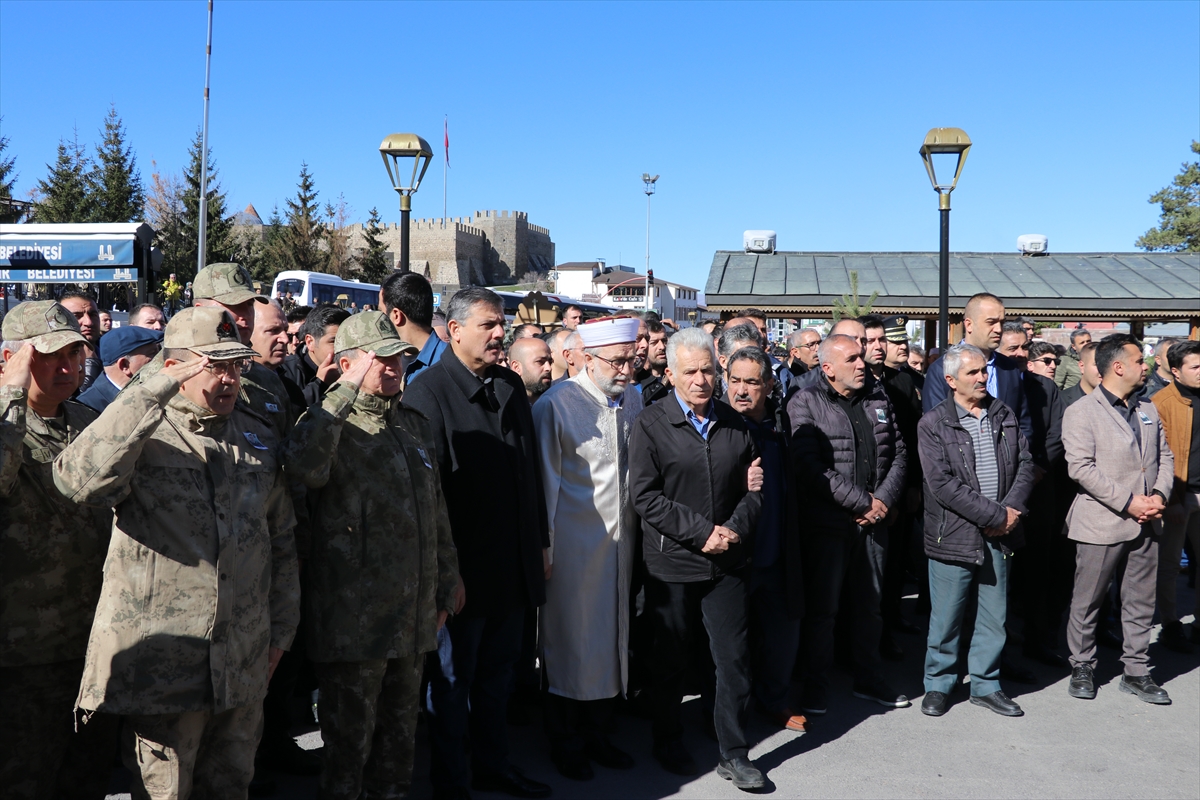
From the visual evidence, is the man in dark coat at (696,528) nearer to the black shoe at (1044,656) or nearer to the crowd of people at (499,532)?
the crowd of people at (499,532)

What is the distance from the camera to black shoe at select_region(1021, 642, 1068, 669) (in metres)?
6.11

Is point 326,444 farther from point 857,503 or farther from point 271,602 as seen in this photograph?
point 857,503

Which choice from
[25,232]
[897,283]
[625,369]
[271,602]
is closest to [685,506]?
[625,369]

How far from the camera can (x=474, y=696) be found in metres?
4.04

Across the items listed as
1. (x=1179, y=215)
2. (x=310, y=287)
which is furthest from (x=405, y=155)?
(x=1179, y=215)

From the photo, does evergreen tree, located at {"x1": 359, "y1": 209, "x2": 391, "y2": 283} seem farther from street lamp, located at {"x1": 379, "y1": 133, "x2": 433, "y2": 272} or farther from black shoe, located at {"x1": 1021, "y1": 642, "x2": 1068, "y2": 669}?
black shoe, located at {"x1": 1021, "y1": 642, "x2": 1068, "y2": 669}

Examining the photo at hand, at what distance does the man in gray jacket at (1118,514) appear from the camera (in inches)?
217

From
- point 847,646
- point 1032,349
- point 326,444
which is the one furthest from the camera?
point 1032,349

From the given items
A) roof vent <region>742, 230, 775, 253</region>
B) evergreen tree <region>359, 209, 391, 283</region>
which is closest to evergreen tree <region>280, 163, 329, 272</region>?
evergreen tree <region>359, 209, 391, 283</region>

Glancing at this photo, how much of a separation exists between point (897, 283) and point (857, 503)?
1407 centimetres

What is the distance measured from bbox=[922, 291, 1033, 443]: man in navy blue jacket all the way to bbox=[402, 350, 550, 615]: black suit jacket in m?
3.17

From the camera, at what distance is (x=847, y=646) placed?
6.00 meters

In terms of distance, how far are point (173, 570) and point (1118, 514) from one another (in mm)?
5160

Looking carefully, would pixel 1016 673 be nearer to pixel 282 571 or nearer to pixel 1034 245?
pixel 282 571
